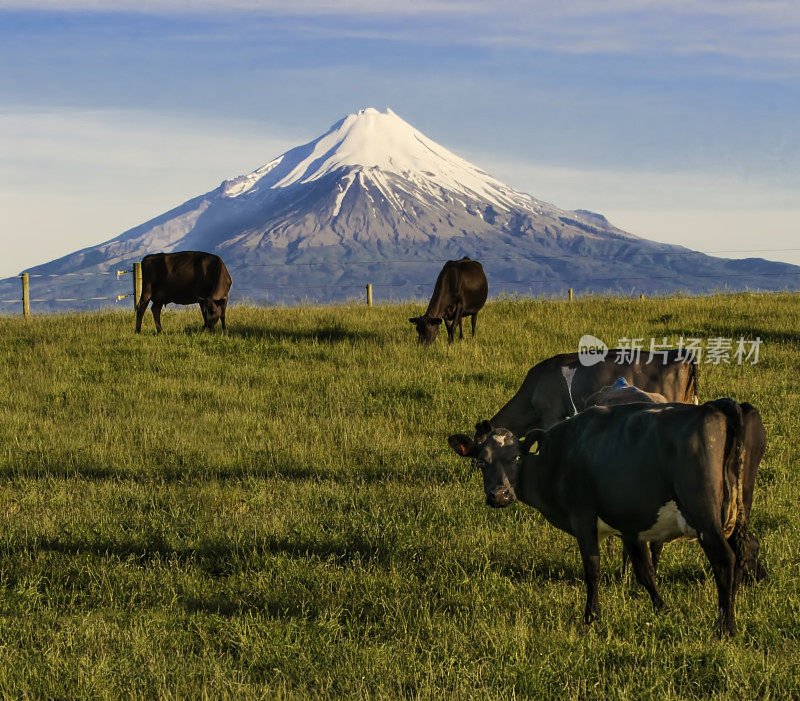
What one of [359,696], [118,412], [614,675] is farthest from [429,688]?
[118,412]

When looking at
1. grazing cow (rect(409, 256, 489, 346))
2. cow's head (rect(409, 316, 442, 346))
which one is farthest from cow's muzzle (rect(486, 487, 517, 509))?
grazing cow (rect(409, 256, 489, 346))

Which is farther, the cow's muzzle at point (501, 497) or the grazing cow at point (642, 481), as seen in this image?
the cow's muzzle at point (501, 497)

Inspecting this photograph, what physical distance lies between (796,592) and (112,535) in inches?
234

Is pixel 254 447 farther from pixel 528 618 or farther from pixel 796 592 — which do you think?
pixel 796 592

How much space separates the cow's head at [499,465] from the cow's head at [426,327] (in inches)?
540

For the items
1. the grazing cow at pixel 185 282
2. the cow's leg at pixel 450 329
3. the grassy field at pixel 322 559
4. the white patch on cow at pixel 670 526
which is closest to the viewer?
the grassy field at pixel 322 559

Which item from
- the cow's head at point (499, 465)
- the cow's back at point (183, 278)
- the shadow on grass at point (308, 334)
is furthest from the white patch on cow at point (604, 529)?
the cow's back at point (183, 278)

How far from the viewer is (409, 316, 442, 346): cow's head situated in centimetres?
2096

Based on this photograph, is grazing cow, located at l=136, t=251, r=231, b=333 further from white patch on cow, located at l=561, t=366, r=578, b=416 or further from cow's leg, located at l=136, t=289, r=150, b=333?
white patch on cow, located at l=561, t=366, r=578, b=416

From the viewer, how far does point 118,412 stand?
14.8m

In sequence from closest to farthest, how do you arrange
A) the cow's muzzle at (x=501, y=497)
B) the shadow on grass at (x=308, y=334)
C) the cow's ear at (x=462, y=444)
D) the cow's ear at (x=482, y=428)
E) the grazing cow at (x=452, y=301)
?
the cow's muzzle at (x=501, y=497), the cow's ear at (x=462, y=444), the cow's ear at (x=482, y=428), the shadow on grass at (x=308, y=334), the grazing cow at (x=452, y=301)

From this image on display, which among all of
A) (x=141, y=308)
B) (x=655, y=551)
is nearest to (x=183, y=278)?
(x=141, y=308)

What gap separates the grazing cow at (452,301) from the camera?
2130 cm

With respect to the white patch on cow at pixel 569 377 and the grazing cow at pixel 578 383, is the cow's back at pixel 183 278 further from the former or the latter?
the white patch on cow at pixel 569 377
